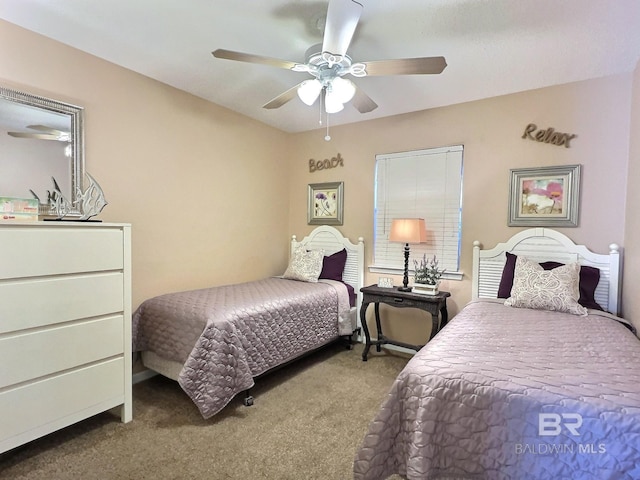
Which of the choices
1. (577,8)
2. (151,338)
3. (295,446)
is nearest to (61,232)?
(151,338)

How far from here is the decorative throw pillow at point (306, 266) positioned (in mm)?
3496

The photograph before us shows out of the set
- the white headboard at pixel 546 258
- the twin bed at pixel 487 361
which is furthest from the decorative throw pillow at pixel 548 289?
the white headboard at pixel 546 258

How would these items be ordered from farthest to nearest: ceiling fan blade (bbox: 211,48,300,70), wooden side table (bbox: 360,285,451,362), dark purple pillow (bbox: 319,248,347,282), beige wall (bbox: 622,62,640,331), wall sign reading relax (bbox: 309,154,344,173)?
wall sign reading relax (bbox: 309,154,344,173) < dark purple pillow (bbox: 319,248,347,282) < wooden side table (bbox: 360,285,451,362) < beige wall (bbox: 622,62,640,331) < ceiling fan blade (bbox: 211,48,300,70)

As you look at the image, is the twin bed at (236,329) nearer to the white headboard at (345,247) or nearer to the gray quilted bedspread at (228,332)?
the gray quilted bedspread at (228,332)

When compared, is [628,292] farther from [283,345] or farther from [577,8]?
[283,345]

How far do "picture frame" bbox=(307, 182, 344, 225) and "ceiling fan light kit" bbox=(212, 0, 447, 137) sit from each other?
1.57m

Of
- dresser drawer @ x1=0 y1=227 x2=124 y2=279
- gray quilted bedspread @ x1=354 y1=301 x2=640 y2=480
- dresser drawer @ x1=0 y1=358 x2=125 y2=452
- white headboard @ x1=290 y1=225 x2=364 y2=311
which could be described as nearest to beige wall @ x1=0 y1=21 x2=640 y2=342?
white headboard @ x1=290 y1=225 x2=364 y2=311

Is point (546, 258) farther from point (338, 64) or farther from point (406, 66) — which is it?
point (338, 64)

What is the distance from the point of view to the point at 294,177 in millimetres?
4242

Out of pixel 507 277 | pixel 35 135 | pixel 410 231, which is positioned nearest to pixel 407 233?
pixel 410 231

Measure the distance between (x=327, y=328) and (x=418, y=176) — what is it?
174cm

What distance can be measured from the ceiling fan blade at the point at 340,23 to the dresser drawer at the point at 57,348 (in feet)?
6.62

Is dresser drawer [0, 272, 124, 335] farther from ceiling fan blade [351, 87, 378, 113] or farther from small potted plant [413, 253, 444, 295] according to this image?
small potted plant [413, 253, 444, 295]

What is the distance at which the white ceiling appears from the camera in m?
1.82
